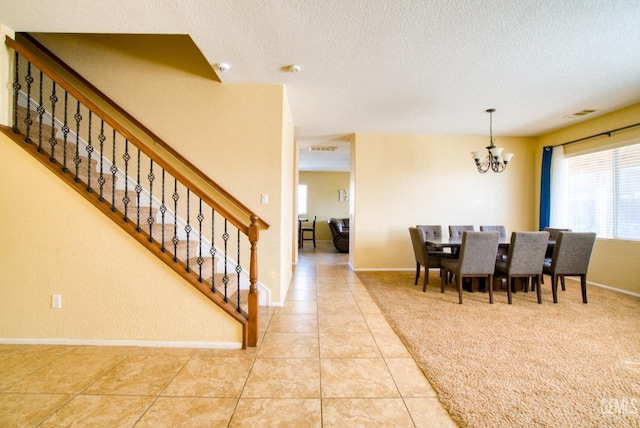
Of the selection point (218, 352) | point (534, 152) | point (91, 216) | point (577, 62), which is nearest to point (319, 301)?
point (218, 352)

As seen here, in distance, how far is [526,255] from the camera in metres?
3.27

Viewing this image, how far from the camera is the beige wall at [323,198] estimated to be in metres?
9.99

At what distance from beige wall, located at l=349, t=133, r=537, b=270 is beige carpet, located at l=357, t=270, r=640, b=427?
1.63m

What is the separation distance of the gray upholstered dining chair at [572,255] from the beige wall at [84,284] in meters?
3.74

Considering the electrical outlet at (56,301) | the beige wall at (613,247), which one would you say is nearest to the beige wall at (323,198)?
the beige wall at (613,247)

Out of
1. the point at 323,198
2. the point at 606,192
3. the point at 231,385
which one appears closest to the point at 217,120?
the point at 231,385

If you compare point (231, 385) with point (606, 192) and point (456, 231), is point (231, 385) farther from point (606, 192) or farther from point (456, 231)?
point (606, 192)

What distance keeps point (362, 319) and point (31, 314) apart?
2.83 m

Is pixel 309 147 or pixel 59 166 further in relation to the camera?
pixel 309 147

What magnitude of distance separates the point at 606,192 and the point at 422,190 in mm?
2590

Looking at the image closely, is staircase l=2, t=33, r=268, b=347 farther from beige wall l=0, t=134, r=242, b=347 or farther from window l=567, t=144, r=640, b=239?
window l=567, t=144, r=640, b=239

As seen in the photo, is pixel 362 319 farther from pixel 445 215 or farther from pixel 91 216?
pixel 445 215

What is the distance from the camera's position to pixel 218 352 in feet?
7.04

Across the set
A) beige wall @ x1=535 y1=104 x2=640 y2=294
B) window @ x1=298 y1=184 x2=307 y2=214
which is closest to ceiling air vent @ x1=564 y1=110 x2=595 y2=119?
beige wall @ x1=535 y1=104 x2=640 y2=294
